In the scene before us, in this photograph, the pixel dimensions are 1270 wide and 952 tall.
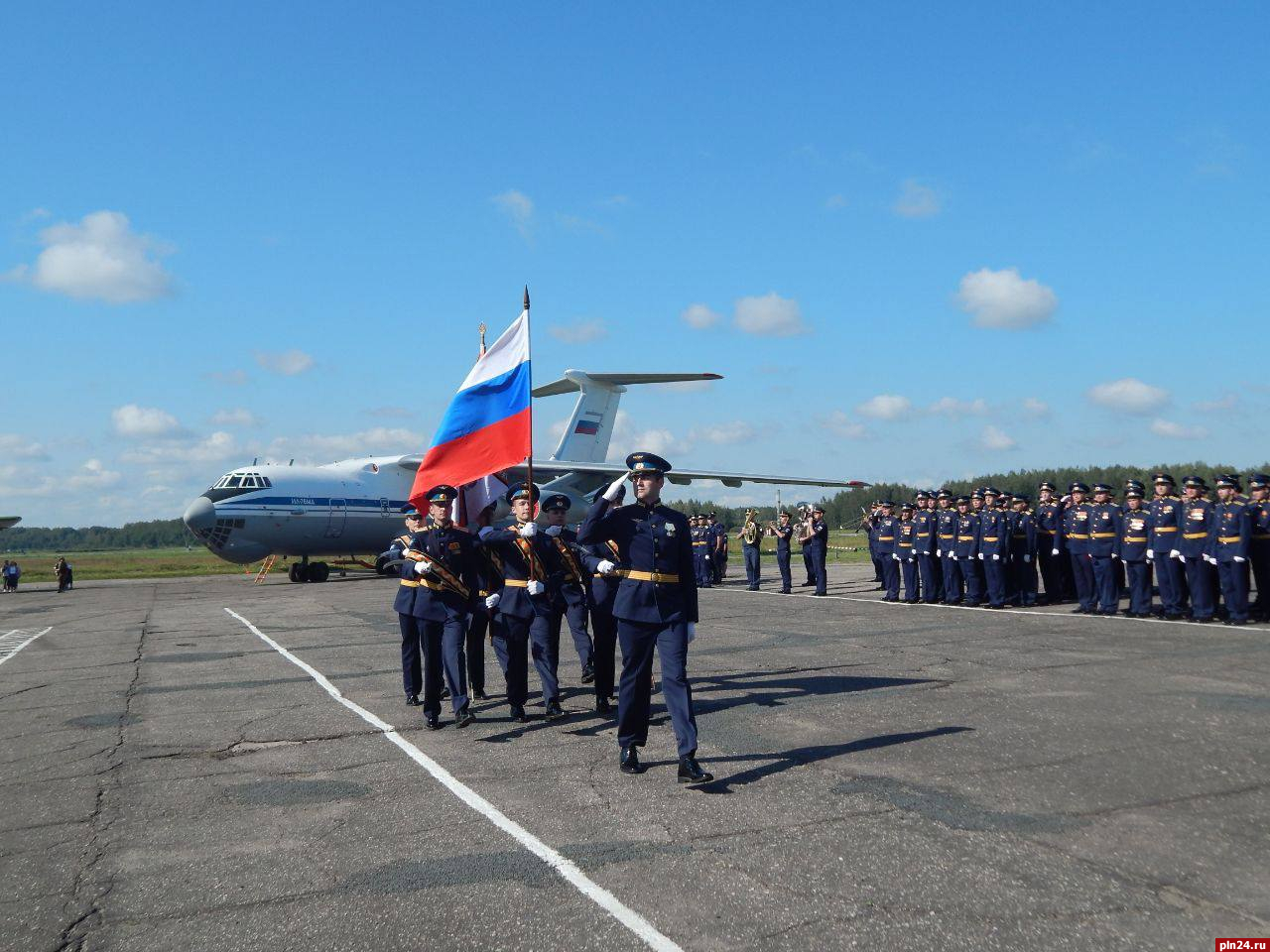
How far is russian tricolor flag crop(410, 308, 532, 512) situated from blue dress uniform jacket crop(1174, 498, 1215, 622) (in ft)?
31.4

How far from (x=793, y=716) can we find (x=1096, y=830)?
322 cm

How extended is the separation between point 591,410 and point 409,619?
A: 30.7m

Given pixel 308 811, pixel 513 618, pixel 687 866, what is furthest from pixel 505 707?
pixel 687 866

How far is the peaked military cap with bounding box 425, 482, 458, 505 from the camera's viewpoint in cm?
911

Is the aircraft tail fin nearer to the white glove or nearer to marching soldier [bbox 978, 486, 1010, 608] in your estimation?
marching soldier [bbox 978, 486, 1010, 608]

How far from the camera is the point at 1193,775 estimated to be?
227 inches

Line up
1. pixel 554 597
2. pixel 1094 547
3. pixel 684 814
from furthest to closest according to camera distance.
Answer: pixel 1094 547
pixel 554 597
pixel 684 814

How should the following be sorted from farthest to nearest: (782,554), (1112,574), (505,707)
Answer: (782,554) → (1112,574) → (505,707)

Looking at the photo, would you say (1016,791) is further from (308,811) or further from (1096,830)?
(308,811)

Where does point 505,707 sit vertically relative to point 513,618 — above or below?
below

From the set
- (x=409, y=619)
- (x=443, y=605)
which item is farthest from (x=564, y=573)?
(x=409, y=619)

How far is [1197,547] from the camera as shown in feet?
44.3

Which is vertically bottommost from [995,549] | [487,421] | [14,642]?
[14,642]

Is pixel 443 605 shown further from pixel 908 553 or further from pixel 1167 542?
pixel 908 553
